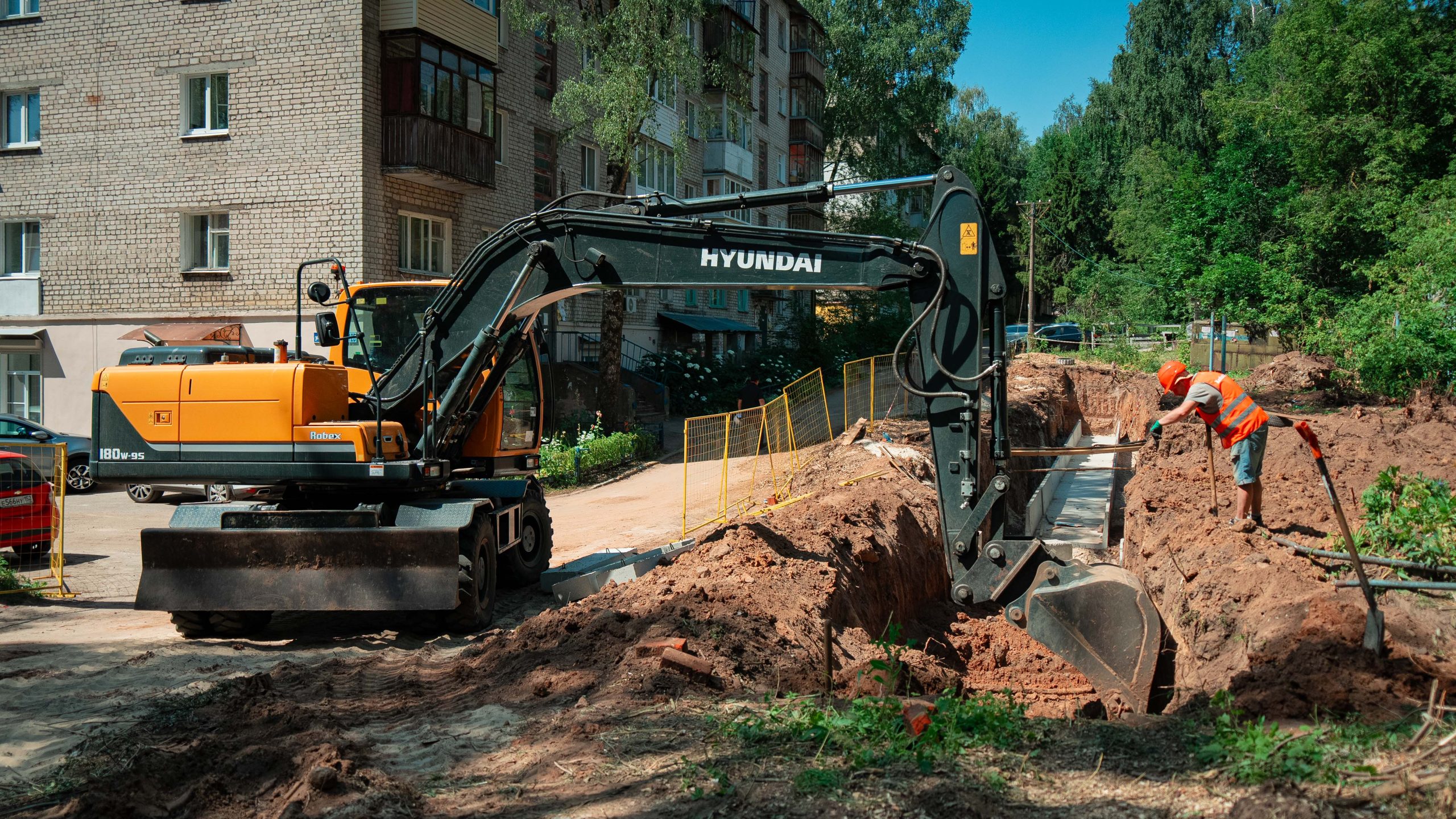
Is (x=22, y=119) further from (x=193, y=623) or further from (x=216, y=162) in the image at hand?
(x=193, y=623)

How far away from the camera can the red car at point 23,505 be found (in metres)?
10.5

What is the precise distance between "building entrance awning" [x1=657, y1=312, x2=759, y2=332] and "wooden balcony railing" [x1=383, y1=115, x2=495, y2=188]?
35.6 ft

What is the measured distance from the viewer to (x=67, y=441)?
696 inches

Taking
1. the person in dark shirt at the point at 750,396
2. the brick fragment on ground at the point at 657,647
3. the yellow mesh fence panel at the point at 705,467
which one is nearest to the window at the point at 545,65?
the person in dark shirt at the point at 750,396

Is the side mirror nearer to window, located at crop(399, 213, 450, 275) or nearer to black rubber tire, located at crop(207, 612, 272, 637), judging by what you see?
black rubber tire, located at crop(207, 612, 272, 637)

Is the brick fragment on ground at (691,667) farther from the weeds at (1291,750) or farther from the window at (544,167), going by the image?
the window at (544,167)

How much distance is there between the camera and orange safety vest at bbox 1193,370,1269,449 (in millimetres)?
9008

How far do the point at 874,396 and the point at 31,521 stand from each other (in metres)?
13.7

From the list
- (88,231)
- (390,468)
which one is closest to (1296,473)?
(390,468)

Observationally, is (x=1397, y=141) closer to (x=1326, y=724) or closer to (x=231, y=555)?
(x=1326, y=724)

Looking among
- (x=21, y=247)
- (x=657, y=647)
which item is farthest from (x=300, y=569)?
(x=21, y=247)

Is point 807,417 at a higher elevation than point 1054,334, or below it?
below

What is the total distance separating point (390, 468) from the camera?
7992 millimetres

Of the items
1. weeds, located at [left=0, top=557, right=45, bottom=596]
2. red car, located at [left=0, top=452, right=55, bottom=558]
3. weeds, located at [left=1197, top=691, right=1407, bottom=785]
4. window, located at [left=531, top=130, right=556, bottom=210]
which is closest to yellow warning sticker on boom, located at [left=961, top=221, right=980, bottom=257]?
weeds, located at [left=1197, top=691, right=1407, bottom=785]
